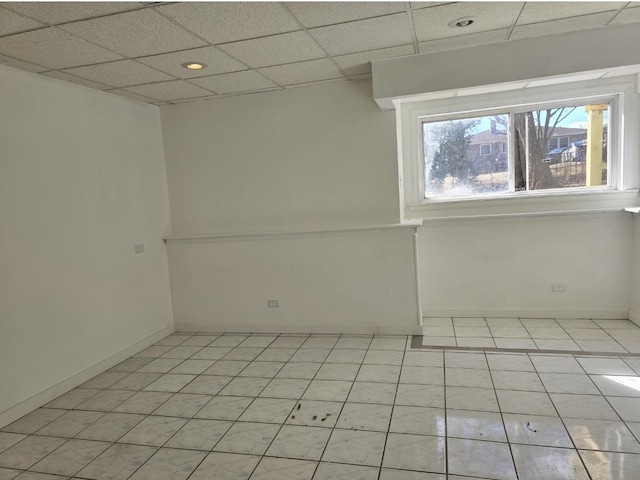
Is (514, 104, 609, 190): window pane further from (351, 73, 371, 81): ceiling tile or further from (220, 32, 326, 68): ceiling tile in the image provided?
(220, 32, 326, 68): ceiling tile

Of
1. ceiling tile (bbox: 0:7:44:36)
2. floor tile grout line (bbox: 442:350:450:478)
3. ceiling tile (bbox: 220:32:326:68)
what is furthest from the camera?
ceiling tile (bbox: 220:32:326:68)

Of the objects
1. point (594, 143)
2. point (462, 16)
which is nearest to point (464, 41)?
point (462, 16)

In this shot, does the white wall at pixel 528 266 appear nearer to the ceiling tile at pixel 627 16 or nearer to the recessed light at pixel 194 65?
the ceiling tile at pixel 627 16

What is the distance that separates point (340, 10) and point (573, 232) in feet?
10.8

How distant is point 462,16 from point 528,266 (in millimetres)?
2728

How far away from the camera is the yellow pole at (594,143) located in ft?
13.8

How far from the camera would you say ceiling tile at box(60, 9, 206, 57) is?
95.2 inches

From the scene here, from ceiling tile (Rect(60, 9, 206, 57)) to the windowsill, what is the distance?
287 centimetres

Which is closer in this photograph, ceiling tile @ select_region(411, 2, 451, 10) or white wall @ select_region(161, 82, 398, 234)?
ceiling tile @ select_region(411, 2, 451, 10)

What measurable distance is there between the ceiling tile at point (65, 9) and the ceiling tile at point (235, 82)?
1359mm

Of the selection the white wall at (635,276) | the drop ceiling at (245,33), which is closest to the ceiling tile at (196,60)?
the drop ceiling at (245,33)

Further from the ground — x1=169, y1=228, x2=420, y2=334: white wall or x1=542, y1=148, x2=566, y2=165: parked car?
x1=542, y1=148, x2=566, y2=165: parked car

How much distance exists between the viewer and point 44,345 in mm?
3182

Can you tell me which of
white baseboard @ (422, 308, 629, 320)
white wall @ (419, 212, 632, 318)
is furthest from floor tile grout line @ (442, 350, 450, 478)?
white wall @ (419, 212, 632, 318)
